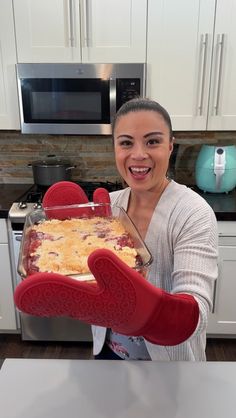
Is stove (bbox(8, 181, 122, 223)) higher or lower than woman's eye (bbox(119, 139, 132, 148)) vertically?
lower

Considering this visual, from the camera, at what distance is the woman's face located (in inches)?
32.8

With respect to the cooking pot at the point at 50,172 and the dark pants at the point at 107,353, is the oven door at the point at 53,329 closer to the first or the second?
the cooking pot at the point at 50,172

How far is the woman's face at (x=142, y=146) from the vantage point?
832 millimetres

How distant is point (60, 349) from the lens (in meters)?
2.11

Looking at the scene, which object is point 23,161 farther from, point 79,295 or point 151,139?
point 79,295

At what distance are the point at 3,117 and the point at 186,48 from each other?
3.73 ft

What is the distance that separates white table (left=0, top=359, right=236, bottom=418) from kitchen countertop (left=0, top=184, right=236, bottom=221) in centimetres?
121

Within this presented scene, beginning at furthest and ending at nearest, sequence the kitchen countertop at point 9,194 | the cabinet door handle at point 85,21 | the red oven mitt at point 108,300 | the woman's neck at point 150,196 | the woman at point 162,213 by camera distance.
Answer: the kitchen countertop at point 9,194, the cabinet door handle at point 85,21, the woman's neck at point 150,196, the woman at point 162,213, the red oven mitt at point 108,300

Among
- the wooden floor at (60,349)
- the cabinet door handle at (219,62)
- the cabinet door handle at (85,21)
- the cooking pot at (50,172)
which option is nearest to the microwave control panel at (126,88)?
the cabinet door handle at (85,21)

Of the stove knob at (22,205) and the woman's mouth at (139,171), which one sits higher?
the woman's mouth at (139,171)

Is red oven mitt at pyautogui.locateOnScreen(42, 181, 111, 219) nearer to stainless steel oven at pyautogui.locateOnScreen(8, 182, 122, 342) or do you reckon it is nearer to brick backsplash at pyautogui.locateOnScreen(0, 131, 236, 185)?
stainless steel oven at pyautogui.locateOnScreen(8, 182, 122, 342)

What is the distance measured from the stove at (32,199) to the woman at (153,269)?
Answer: 89 centimetres

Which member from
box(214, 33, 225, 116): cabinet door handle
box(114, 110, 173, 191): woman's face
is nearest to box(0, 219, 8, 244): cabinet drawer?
box(114, 110, 173, 191): woman's face

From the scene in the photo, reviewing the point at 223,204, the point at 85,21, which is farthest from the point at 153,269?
the point at 85,21
